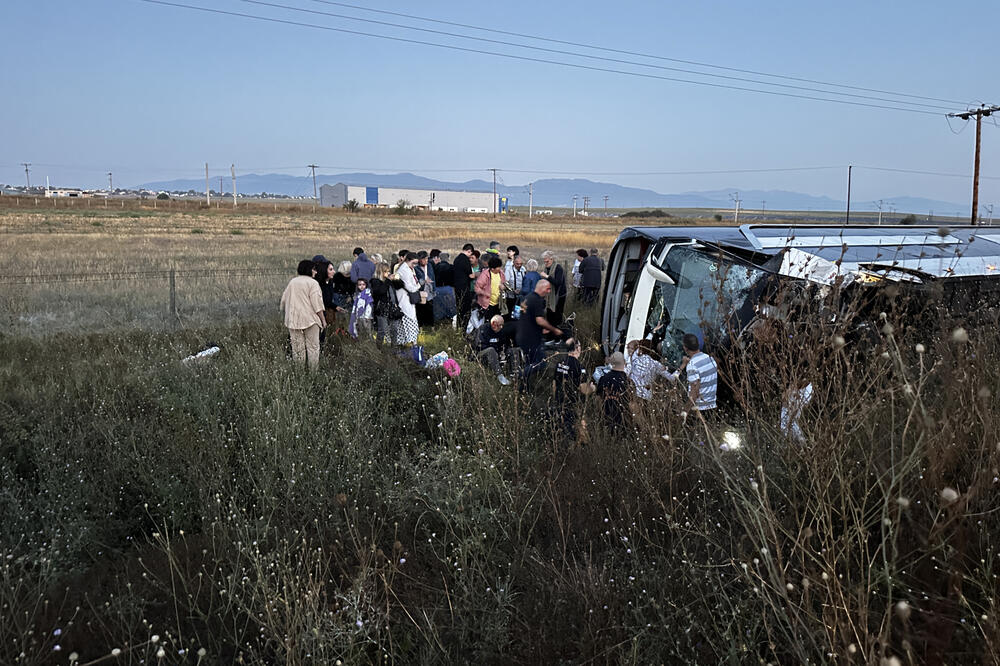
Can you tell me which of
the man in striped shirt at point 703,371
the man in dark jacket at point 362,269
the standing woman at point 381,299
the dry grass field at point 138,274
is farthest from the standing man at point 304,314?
the man in striped shirt at point 703,371

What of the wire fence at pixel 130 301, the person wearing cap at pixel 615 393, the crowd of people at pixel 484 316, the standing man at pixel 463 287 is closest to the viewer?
the person wearing cap at pixel 615 393

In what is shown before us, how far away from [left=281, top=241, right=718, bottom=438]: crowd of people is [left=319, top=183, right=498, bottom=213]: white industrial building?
4757 inches

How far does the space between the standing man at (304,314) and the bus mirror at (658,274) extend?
4018 millimetres

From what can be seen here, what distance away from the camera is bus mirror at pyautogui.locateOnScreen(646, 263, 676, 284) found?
7.15 metres

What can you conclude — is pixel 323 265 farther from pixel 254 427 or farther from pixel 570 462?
pixel 570 462

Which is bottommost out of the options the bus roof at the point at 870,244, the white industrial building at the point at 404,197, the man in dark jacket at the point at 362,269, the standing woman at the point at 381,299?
the standing woman at the point at 381,299

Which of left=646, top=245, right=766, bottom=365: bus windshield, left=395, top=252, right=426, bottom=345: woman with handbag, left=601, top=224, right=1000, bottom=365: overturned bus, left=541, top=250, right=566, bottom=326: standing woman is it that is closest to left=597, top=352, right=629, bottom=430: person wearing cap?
left=601, top=224, right=1000, bottom=365: overturned bus

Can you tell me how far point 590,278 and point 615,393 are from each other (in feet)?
27.3

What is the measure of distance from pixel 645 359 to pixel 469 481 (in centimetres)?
254

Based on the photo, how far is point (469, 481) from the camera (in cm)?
412

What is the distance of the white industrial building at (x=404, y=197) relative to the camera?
13827 cm

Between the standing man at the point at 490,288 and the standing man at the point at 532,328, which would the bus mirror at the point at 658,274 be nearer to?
the standing man at the point at 532,328

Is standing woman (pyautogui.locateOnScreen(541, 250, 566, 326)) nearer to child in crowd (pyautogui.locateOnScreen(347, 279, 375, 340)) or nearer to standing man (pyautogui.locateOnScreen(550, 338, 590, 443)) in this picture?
child in crowd (pyautogui.locateOnScreen(347, 279, 375, 340))

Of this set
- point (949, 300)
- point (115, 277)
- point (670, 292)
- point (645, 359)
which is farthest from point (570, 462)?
point (115, 277)
